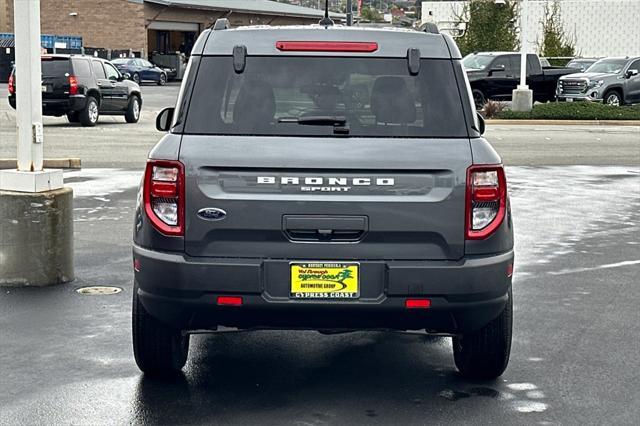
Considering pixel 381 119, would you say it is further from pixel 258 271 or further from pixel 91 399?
pixel 91 399

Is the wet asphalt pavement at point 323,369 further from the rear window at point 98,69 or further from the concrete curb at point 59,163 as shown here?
the rear window at point 98,69

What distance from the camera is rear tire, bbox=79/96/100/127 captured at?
2794 cm

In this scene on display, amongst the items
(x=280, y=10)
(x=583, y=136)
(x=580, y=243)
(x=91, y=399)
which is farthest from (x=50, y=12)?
(x=91, y=399)

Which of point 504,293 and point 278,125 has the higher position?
point 278,125

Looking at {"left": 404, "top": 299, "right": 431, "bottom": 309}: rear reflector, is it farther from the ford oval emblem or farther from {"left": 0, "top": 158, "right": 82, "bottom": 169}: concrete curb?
{"left": 0, "top": 158, "right": 82, "bottom": 169}: concrete curb

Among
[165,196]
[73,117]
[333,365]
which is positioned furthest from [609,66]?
[165,196]

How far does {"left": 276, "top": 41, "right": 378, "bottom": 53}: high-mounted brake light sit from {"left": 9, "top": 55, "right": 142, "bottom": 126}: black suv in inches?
877

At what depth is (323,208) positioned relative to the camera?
18.1 ft

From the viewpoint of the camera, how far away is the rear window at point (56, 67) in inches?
1096

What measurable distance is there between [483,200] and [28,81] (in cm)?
429

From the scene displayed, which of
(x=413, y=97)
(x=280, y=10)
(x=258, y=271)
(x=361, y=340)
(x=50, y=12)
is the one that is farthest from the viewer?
(x=280, y=10)

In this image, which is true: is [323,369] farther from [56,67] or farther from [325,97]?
[56,67]

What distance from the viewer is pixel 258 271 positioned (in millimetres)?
5500

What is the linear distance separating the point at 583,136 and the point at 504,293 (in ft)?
72.7
